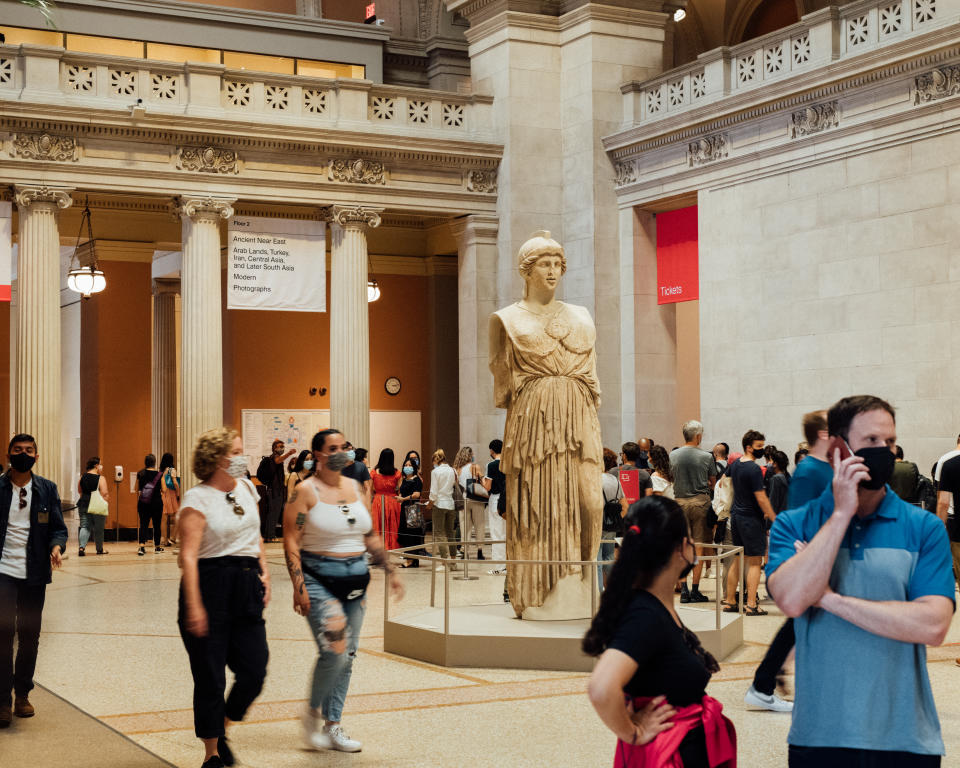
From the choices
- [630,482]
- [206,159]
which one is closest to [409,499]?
[630,482]

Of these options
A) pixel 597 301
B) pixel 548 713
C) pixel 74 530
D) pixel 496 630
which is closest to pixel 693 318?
pixel 597 301

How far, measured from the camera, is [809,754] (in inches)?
134

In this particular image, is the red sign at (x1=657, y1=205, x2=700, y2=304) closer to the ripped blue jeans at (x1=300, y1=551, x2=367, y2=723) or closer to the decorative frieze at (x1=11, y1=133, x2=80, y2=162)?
the decorative frieze at (x1=11, y1=133, x2=80, y2=162)

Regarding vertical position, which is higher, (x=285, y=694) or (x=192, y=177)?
(x=192, y=177)

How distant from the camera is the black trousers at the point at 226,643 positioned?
6203 mm

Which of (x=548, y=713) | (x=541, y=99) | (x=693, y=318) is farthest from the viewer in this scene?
(x=693, y=318)

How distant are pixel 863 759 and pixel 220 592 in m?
3.76

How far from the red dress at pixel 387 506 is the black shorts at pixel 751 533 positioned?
6.30 meters

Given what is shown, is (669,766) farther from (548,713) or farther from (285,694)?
(285,694)

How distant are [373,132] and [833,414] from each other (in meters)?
18.8

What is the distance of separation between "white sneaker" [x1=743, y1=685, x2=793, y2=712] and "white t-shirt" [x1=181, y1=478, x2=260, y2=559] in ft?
10.5

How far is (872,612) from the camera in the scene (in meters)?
3.26

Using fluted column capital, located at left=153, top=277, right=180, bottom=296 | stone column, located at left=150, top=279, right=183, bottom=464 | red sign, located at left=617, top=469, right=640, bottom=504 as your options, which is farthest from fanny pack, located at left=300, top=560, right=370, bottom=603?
fluted column capital, located at left=153, top=277, right=180, bottom=296

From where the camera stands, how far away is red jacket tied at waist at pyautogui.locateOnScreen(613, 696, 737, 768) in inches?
133
